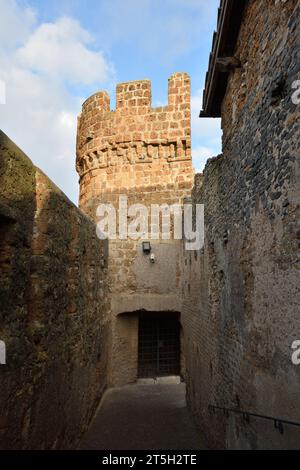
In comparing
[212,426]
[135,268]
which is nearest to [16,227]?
[212,426]

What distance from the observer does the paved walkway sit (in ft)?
17.7

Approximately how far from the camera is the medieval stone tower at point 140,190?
8.41m

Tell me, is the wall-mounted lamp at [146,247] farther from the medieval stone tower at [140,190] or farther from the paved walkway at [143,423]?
the paved walkway at [143,423]

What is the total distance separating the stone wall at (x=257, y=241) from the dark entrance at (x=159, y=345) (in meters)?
3.79

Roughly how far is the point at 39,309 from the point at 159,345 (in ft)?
21.4

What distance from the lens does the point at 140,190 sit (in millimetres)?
8766

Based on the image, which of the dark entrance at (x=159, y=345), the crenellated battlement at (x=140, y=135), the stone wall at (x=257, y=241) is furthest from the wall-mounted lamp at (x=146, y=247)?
the stone wall at (x=257, y=241)

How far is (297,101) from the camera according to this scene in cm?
249

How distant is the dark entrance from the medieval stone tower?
0.03m

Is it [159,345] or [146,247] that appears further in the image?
[159,345]

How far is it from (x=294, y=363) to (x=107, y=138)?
7932 mm

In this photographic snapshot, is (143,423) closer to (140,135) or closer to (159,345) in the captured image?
(159,345)

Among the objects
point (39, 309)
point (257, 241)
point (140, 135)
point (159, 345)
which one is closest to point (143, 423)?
point (159, 345)

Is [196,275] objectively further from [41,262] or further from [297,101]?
[297,101]
